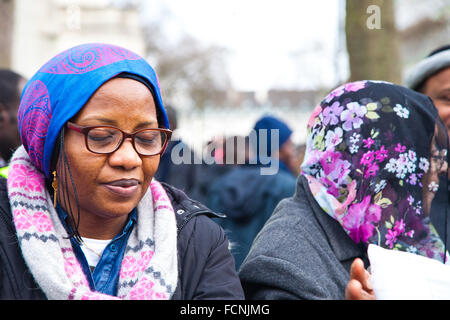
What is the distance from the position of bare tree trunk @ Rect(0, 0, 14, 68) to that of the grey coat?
5821mm

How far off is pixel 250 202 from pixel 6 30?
4.31 meters

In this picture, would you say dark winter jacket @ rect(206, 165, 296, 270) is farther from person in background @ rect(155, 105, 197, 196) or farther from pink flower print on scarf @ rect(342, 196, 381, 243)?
pink flower print on scarf @ rect(342, 196, 381, 243)

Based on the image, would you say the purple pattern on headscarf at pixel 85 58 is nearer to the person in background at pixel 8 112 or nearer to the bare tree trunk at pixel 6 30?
the person in background at pixel 8 112

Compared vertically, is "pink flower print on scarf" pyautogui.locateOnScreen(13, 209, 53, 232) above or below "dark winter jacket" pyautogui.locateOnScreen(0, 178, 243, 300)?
above

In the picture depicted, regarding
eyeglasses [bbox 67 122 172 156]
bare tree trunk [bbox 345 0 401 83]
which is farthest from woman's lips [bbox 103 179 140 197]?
bare tree trunk [bbox 345 0 401 83]

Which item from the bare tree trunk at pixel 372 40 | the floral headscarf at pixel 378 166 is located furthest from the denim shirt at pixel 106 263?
the bare tree trunk at pixel 372 40

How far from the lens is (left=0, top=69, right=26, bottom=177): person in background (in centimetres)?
408

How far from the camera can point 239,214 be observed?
523cm

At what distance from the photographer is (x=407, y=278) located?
2158 millimetres

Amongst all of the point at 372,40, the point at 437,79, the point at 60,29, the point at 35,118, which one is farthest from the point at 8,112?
the point at 60,29

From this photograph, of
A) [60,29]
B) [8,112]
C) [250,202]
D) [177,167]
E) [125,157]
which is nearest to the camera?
[125,157]

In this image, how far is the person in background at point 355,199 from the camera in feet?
8.29

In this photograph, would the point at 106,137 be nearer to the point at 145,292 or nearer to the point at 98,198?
the point at 98,198
